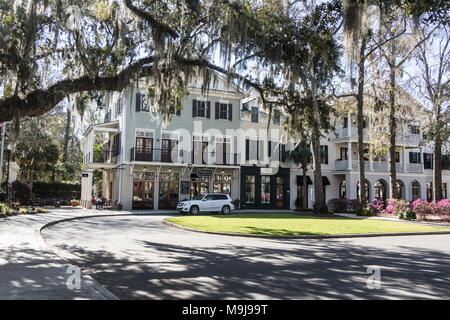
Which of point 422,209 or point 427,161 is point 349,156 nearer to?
point 427,161

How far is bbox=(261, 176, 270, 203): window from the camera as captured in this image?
3544 centimetres

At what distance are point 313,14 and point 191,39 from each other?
13.3ft

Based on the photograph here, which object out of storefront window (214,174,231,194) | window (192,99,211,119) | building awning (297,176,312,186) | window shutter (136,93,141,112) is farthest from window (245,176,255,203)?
window shutter (136,93,141,112)

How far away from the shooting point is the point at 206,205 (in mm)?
25969

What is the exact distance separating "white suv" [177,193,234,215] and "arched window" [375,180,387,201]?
22.0 metres

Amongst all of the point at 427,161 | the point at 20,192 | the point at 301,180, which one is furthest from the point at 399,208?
the point at 20,192

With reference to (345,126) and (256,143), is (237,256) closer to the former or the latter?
(256,143)

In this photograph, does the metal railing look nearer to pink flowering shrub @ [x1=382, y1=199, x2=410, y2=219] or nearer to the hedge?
the hedge

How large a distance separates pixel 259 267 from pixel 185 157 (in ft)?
82.5

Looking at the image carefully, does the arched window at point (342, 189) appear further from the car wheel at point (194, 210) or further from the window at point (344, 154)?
the car wheel at point (194, 210)

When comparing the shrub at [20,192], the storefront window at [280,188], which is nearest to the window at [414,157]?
the storefront window at [280,188]

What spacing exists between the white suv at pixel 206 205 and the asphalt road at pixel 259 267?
43.1 ft

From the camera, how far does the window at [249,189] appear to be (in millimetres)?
34656

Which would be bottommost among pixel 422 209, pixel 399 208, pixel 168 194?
pixel 399 208
